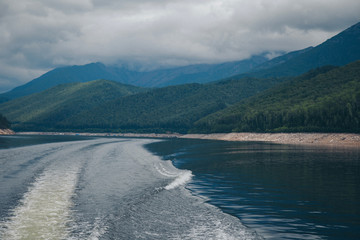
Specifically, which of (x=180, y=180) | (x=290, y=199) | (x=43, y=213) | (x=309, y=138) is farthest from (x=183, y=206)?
(x=309, y=138)

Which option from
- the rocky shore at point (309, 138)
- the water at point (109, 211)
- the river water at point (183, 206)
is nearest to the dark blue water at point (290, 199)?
the river water at point (183, 206)

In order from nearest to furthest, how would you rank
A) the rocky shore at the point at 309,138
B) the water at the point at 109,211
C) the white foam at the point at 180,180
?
1. the water at the point at 109,211
2. the white foam at the point at 180,180
3. the rocky shore at the point at 309,138

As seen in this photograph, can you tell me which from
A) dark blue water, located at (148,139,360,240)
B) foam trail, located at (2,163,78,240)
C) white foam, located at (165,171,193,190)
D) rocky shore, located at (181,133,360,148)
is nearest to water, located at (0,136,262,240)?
foam trail, located at (2,163,78,240)

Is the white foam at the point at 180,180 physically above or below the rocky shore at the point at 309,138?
below

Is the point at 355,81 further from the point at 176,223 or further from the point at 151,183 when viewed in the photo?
the point at 176,223

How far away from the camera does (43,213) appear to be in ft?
84.3

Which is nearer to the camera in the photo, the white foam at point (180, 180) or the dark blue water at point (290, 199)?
the dark blue water at point (290, 199)

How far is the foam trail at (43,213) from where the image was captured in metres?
20.7

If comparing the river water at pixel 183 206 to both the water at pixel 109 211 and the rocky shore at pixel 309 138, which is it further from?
the rocky shore at pixel 309 138

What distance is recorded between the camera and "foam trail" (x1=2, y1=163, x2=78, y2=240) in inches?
816

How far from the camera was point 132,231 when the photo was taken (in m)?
20.9

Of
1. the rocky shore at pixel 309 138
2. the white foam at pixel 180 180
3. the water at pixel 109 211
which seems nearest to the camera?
the water at pixel 109 211

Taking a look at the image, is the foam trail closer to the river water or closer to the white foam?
the river water

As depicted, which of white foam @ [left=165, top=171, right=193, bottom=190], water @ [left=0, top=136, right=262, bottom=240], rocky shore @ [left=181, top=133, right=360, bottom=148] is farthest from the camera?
rocky shore @ [left=181, top=133, right=360, bottom=148]
